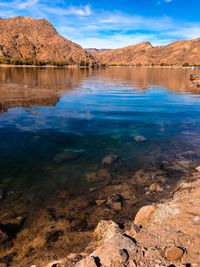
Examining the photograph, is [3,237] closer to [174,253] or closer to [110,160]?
[174,253]

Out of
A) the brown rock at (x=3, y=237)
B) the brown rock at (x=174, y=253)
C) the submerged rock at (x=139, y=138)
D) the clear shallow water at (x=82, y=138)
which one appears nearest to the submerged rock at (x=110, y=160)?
the clear shallow water at (x=82, y=138)

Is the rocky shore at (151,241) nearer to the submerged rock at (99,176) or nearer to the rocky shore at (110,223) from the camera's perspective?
the rocky shore at (110,223)

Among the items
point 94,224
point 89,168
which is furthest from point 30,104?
point 94,224

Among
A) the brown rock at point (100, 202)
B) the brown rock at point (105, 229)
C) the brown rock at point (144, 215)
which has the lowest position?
the brown rock at point (100, 202)

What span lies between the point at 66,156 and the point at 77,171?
207 cm

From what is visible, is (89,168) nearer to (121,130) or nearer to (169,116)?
(121,130)

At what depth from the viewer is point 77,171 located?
1499cm

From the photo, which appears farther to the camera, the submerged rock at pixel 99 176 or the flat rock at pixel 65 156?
the flat rock at pixel 65 156

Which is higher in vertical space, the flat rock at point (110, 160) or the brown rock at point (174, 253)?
the brown rock at point (174, 253)

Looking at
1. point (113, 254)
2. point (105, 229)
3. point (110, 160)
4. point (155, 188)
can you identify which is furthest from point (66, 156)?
point (113, 254)

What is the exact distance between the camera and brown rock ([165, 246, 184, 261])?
23.8 ft

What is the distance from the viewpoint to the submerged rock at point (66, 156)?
16.3m

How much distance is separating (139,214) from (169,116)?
2093cm

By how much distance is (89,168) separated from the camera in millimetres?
15375
